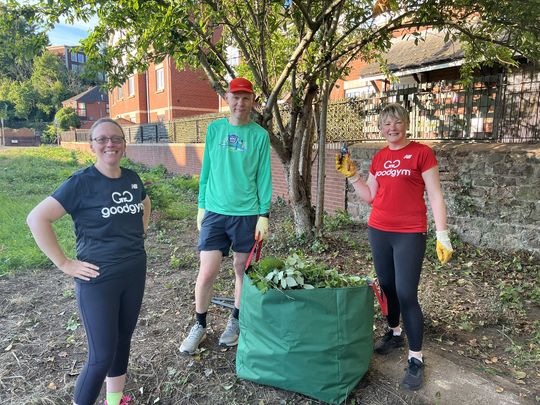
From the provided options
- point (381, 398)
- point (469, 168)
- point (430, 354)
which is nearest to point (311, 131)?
point (469, 168)

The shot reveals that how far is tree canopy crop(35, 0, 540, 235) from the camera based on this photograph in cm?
430

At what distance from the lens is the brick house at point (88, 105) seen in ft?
173

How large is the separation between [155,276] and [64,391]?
2.26 meters

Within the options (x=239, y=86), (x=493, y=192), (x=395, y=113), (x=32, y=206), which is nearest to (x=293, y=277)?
(x=395, y=113)

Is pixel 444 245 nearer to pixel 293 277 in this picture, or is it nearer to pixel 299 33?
pixel 293 277

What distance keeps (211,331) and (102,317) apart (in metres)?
1.44

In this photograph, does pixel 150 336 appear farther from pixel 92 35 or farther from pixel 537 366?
pixel 92 35

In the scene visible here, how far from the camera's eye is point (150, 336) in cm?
336

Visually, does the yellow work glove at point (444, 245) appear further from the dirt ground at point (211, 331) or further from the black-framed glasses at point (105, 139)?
the black-framed glasses at point (105, 139)

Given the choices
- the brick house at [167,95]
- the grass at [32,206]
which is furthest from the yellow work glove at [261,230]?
the brick house at [167,95]

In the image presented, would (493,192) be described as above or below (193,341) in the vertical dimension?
above

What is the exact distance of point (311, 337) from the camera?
2322 millimetres

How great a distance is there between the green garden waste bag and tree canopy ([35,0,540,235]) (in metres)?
2.88

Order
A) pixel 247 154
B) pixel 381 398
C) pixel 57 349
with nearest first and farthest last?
pixel 381 398 → pixel 247 154 → pixel 57 349
